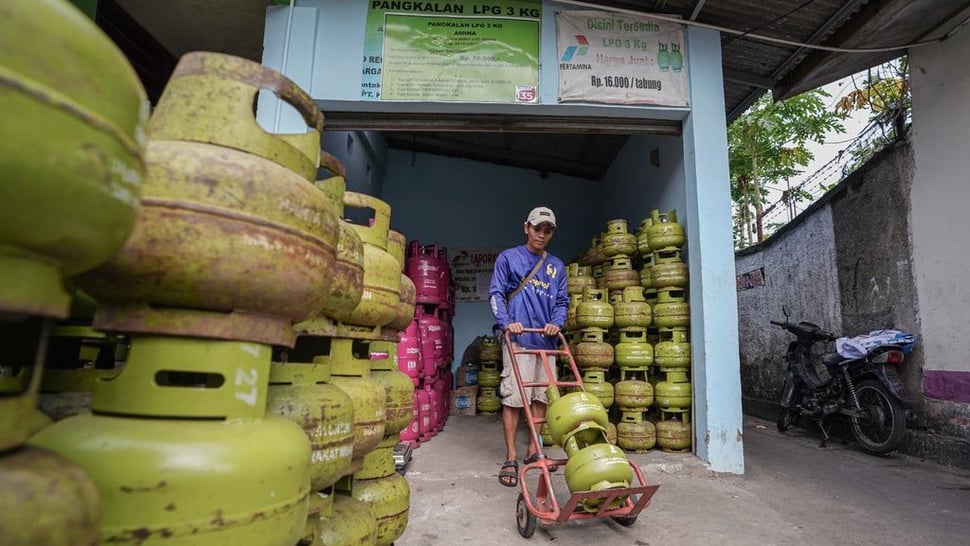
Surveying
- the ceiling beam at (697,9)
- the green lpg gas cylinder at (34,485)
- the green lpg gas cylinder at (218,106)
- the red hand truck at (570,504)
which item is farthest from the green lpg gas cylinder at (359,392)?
the ceiling beam at (697,9)

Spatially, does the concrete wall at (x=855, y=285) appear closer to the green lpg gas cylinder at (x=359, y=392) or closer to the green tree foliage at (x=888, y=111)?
the green tree foliage at (x=888, y=111)

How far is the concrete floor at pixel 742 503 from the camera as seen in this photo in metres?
2.74

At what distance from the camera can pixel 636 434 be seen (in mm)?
4484

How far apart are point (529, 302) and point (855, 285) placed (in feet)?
14.9

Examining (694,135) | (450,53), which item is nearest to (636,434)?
(694,135)

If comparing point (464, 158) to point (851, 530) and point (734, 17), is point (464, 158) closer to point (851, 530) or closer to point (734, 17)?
point (734, 17)

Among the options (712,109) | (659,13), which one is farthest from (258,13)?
(712,109)

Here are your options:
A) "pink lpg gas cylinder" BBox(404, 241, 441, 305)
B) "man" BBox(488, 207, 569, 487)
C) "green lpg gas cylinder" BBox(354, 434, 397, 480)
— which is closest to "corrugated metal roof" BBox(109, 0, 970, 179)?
"man" BBox(488, 207, 569, 487)

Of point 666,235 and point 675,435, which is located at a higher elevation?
point 666,235

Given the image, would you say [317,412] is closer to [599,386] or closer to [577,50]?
[599,386]

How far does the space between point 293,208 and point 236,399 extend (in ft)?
1.40

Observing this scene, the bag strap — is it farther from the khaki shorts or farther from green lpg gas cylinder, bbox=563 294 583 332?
green lpg gas cylinder, bbox=563 294 583 332

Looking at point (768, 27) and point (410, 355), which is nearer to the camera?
point (768, 27)

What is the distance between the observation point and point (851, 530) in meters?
2.85
